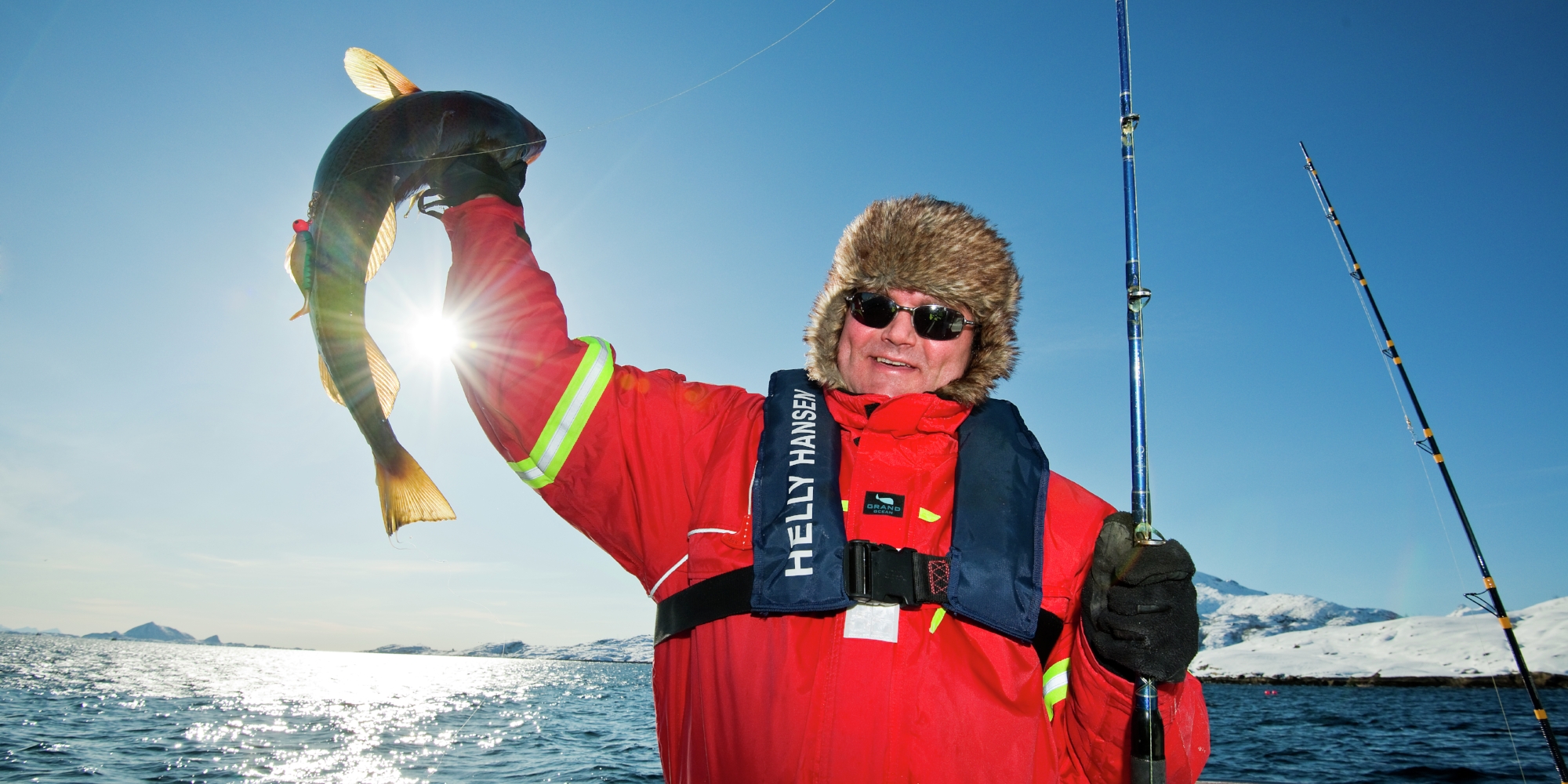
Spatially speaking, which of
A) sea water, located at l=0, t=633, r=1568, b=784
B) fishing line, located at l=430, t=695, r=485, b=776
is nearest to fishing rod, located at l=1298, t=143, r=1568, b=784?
sea water, located at l=0, t=633, r=1568, b=784

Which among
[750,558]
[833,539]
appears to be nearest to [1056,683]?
[833,539]

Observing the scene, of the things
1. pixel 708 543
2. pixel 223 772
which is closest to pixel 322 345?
pixel 708 543

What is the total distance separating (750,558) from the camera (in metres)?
2.17

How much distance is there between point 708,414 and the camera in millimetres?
2475

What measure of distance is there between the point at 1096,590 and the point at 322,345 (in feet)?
9.46

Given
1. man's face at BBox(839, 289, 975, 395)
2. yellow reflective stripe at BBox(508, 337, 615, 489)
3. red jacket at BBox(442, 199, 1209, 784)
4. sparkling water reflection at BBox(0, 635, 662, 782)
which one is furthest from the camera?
sparkling water reflection at BBox(0, 635, 662, 782)

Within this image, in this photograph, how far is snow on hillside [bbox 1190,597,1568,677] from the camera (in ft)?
254

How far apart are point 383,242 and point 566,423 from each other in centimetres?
159

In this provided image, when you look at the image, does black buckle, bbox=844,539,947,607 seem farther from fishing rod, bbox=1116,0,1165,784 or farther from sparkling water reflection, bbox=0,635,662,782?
sparkling water reflection, bbox=0,635,662,782

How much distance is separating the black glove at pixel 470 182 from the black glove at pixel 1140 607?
222cm

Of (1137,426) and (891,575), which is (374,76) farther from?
(1137,426)

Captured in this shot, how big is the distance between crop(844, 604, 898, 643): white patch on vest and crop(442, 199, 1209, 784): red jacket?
20 millimetres

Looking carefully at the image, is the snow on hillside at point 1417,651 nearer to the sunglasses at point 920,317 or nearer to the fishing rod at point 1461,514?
the fishing rod at point 1461,514

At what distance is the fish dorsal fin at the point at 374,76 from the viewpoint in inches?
122
